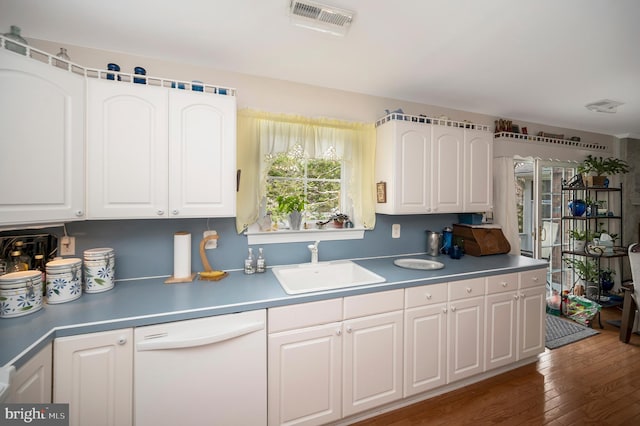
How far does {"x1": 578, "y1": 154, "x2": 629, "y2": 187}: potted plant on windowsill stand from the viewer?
10.9 feet

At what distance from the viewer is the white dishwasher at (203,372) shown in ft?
4.10

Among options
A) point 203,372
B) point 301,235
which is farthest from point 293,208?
point 203,372

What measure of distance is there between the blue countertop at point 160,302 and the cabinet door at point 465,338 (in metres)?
0.23

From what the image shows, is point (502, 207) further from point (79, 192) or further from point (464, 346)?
point (79, 192)

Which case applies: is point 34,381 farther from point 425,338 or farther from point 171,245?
point 425,338

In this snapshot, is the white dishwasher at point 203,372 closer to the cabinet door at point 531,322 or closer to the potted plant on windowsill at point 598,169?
the cabinet door at point 531,322

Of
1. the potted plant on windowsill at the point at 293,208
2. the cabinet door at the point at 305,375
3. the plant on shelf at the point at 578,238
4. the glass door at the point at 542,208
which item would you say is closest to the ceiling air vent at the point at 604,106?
the glass door at the point at 542,208

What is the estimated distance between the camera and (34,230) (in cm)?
155

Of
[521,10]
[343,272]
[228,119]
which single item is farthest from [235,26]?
[343,272]

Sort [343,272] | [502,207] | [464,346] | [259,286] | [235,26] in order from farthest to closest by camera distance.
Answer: [502,207] < [343,272] < [464,346] < [259,286] < [235,26]

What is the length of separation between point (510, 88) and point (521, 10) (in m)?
1.12

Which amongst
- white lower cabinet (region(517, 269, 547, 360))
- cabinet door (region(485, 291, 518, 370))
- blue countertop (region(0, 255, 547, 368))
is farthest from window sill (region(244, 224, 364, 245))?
white lower cabinet (region(517, 269, 547, 360))

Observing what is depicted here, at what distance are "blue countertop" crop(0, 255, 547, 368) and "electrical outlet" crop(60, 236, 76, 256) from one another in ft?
1.11

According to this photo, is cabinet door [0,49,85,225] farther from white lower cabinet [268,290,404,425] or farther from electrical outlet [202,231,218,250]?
white lower cabinet [268,290,404,425]
